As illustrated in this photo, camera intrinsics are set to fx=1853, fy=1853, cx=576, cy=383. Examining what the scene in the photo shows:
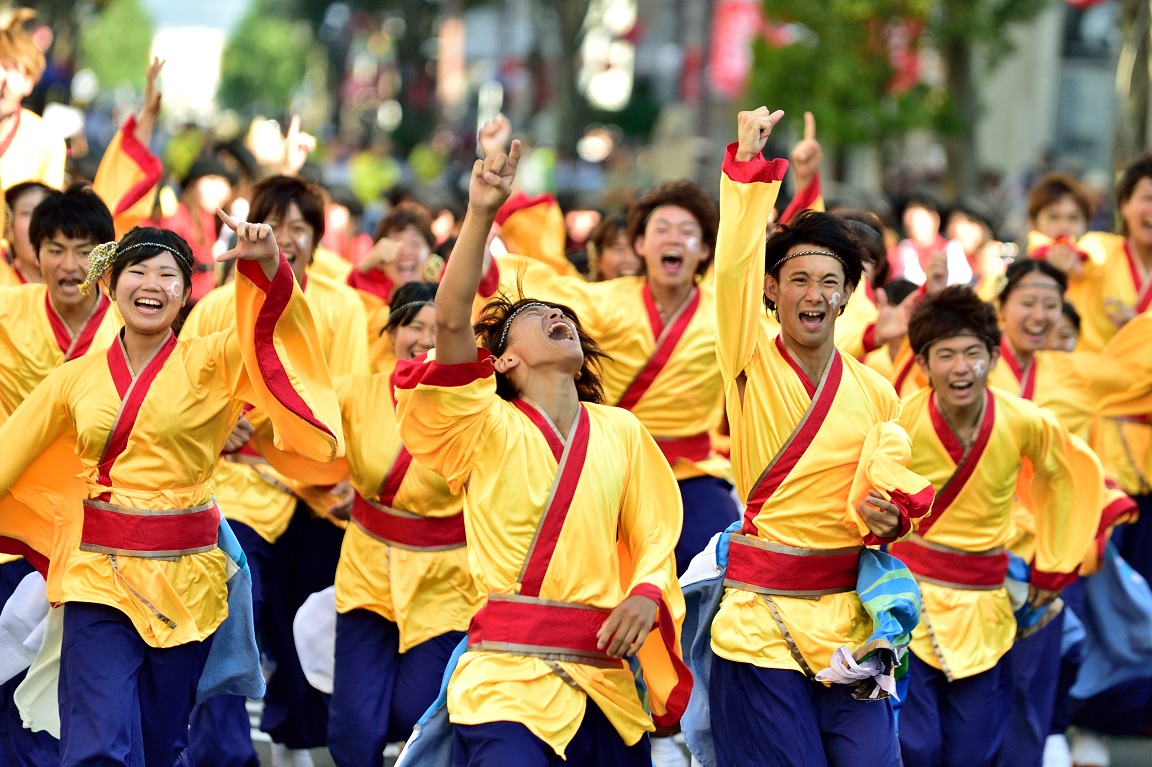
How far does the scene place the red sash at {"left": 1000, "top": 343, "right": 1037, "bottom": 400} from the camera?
7121 millimetres

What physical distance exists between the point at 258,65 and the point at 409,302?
75792 millimetres

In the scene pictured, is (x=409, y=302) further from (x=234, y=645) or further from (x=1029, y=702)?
(x=1029, y=702)

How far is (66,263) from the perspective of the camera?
626 cm

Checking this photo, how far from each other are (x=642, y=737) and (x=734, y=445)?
87 centimetres

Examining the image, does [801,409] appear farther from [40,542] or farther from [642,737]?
[40,542]

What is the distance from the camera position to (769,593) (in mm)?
5125

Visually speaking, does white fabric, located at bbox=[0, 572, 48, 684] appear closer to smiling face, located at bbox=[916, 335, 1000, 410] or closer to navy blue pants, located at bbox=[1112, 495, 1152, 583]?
smiling face, located at bbox=[916, 335, 1000, 410]

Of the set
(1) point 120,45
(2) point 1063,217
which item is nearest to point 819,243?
(2) point 1063,217

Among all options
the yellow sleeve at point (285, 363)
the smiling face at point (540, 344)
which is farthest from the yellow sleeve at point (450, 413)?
the yellow sleeve at point (285, 363)

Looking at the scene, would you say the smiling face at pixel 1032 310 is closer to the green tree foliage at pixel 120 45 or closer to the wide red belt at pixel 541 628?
the wide red belt at pixel 541 628

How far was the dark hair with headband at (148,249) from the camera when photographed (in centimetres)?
541

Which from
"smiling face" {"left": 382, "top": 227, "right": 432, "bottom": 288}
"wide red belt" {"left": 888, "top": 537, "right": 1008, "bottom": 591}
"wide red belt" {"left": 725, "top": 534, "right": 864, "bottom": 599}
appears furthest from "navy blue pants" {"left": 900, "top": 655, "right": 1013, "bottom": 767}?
"smiling face" {"left": 382, "top": 227, "right": 432, "bottom": 288}

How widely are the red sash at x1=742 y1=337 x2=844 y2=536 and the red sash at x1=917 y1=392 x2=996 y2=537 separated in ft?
3.23

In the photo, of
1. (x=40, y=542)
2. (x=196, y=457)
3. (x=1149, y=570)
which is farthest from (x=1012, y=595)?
(x=40, y=542)
